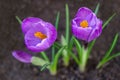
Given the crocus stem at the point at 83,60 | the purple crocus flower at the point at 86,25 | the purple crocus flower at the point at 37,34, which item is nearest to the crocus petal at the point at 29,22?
the purple crocus flower at the point at 37,34

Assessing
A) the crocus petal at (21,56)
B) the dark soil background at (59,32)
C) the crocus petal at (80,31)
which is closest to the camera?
the crocus petal at (80,31)

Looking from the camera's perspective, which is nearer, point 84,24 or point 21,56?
point 84,24

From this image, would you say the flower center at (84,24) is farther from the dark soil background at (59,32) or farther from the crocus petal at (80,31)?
the dark soil background at (59,32)

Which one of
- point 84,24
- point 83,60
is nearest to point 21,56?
point 83,60

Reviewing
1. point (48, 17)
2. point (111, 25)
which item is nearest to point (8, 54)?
point (48, 17)

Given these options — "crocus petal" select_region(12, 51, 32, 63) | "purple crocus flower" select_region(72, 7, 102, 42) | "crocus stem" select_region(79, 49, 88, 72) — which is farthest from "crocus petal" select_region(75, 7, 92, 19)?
"crocus petal" select_region(12, 51, 32, 63)

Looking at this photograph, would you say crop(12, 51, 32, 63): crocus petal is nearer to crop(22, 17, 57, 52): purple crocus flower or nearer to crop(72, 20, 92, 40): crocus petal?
crop(22, 17, 57, 52): purple crocus flower

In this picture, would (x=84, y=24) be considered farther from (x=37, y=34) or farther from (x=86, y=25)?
(x=37, y=34)
